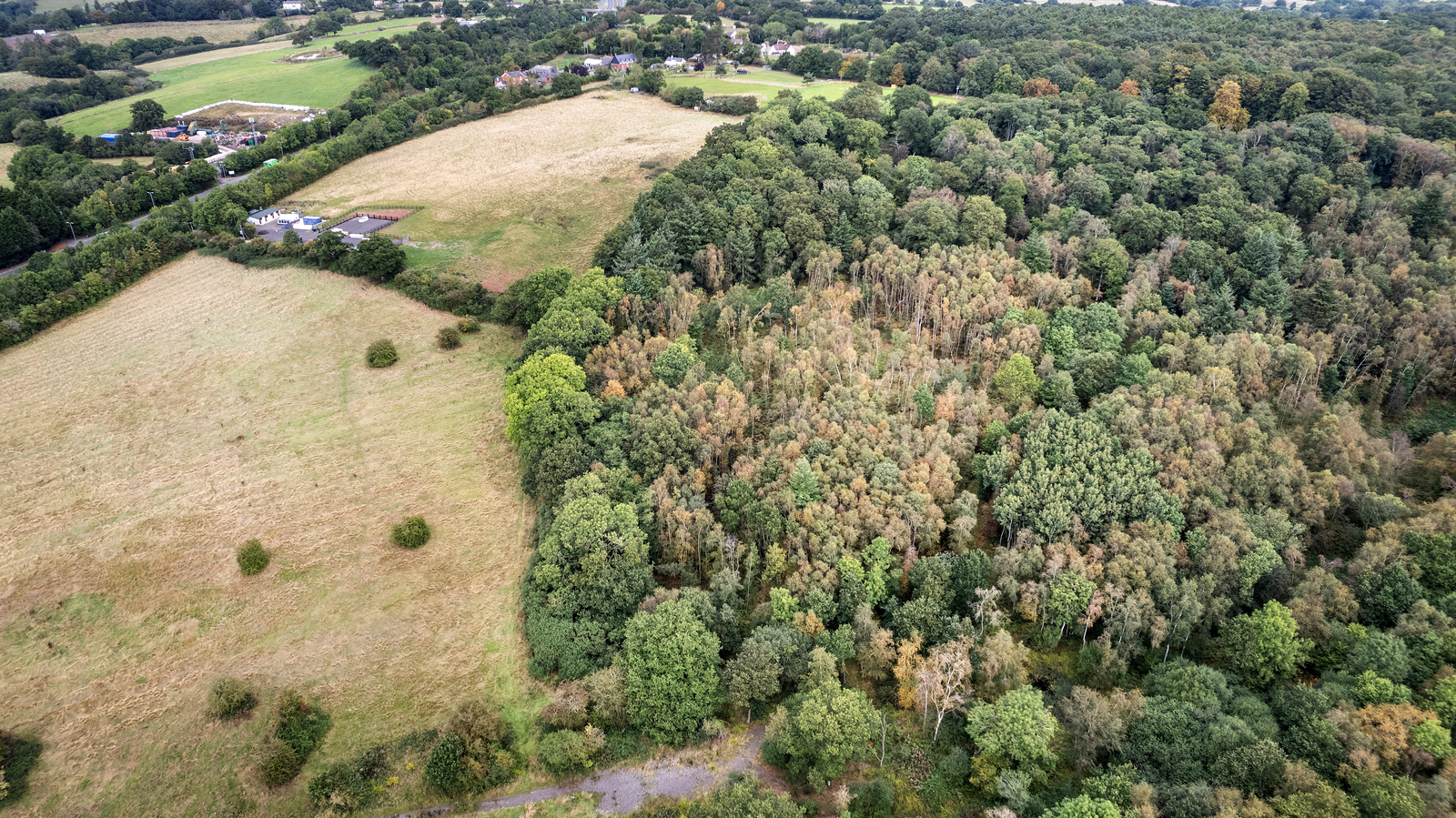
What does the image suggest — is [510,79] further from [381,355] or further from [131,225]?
[381,355]

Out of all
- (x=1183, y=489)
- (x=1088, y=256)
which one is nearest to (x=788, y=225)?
(x=1088, y=256)

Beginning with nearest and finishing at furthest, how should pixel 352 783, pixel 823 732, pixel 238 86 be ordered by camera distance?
pixel 823 732 → pixel 352 783 → pixel 238 86

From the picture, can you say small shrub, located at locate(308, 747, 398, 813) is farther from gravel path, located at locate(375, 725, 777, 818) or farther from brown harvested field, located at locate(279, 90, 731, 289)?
brown harvested field, located at locate(279, 90, 731, 289)

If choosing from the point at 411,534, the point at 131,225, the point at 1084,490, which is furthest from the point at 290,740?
the point at 131,225

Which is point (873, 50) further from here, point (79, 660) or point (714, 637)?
point (79, 660)

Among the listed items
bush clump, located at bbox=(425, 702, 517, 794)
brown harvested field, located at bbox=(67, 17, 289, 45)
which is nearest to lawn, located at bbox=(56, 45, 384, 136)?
brown harvested field, located at bbox=(67, 17, 289, 45)

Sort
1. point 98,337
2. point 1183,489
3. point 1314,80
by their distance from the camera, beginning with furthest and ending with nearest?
point 1314,80
point 98,337
point 1183,489
